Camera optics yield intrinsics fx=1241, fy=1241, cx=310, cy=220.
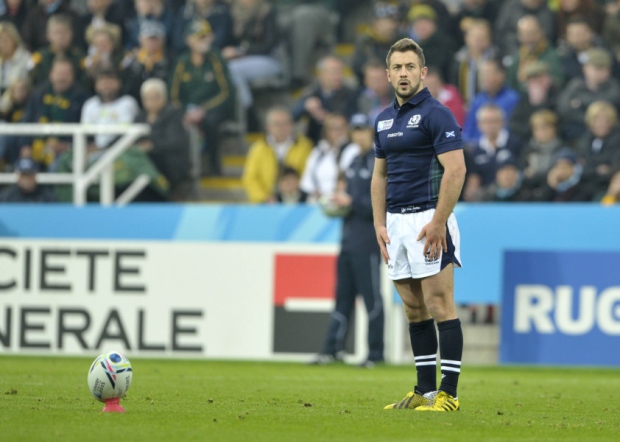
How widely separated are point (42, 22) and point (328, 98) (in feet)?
18.0

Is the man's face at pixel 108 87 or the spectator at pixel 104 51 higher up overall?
the spectator at pixel 104 51

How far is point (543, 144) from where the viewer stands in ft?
50.4

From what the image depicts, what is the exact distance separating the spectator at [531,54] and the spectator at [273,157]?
296 cm

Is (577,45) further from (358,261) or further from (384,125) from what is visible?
(384,125)

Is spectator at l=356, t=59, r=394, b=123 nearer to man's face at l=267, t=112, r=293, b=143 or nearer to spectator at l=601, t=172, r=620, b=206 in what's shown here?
man's face at l=267, t=112, r=293, b=143

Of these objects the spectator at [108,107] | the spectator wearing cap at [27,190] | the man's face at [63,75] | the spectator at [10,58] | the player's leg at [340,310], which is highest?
the spectator at [10,58]

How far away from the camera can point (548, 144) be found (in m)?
15.4

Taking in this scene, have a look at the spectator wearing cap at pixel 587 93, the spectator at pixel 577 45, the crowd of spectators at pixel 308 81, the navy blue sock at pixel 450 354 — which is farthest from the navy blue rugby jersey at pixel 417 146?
the spectator at pixel 577 45

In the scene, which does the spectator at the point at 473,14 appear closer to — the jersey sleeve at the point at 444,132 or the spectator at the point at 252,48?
the spectator at the point at 252,48

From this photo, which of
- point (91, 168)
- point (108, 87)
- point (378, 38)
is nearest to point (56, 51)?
point (108, 87)

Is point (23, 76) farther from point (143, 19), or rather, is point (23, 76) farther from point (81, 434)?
point (81, 434)

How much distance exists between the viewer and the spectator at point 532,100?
Result: 15.9 m

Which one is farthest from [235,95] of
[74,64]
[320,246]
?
[320,246]

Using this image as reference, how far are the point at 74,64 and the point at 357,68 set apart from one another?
4283mm
